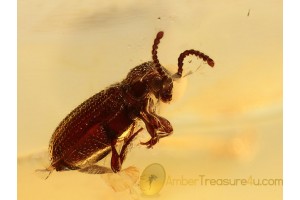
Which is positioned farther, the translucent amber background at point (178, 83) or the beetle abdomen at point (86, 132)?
the beetle abdomen at point (86, 132)

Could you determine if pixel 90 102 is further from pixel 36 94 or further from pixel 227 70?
pixel 227 70

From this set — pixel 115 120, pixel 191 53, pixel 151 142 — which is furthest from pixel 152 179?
pixel 191 53

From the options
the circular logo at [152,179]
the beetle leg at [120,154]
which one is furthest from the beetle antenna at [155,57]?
the circular logo at [152,179]

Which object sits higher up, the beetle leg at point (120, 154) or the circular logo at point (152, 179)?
the beetle leg at point (120, 154)

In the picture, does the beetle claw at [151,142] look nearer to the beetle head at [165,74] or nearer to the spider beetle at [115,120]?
the spider beetle at [115,120]

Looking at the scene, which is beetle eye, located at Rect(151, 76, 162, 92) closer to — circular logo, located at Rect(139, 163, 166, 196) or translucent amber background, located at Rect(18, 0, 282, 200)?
translucent amber background, located at Rect(18, 0, 282, 200)

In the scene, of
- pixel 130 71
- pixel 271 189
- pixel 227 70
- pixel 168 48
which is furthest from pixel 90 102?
pixel 271 189

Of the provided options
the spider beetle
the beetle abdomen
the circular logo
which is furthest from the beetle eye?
the circular logo

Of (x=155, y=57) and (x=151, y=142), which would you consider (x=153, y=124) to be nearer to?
(x=151, y=142)

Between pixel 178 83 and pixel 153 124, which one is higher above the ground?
pixel 178 83
